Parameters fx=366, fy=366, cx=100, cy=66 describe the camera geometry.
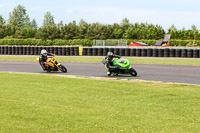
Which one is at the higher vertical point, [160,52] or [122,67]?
[160,52]

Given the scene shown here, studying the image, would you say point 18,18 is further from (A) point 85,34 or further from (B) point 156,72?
(B) point 156,72

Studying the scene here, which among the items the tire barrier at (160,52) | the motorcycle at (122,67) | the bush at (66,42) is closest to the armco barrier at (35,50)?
the tire barrier at (160,52)

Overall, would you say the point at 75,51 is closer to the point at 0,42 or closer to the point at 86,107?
the point at 86,107

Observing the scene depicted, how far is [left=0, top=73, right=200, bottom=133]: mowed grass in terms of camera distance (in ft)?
21.8

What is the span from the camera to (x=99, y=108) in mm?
8398

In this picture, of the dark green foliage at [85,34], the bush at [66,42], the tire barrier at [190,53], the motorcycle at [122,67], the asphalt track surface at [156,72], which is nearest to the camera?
the asphalt track surface at [156,72]

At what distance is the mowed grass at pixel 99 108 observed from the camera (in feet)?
21.8

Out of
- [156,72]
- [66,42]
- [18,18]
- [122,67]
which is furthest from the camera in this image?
[18,18]

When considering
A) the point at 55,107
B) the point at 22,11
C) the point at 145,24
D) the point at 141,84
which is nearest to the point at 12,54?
the point at 141,84

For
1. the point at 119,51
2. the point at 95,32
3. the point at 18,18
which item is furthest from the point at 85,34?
the point at 119,51

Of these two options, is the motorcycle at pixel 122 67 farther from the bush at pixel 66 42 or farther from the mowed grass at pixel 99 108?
the bush at pixel 66 42

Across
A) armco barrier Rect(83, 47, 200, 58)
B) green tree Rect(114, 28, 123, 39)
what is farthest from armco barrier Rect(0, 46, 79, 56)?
green tree Rect(114, 28, 123, 39)

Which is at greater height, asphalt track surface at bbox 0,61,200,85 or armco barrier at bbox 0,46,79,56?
armco barrier at bbox 0,46,79,56

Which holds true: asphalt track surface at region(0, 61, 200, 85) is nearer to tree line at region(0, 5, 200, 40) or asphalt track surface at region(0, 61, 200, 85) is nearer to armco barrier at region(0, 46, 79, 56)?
armco barrier at region(0, 46, 79, 56)
